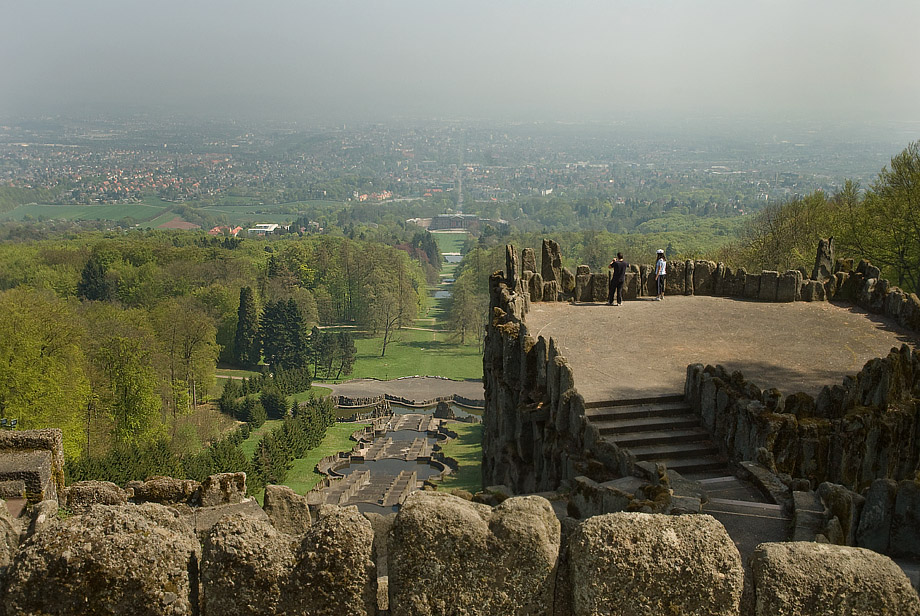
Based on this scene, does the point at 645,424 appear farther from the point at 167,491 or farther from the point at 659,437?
the point at 167,491

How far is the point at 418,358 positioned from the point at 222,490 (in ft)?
260

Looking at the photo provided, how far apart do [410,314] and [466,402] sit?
26.3 m

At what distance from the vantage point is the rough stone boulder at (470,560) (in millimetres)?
4527

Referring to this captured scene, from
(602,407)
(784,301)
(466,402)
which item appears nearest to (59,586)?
(602,407)

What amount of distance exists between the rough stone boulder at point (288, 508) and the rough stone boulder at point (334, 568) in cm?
143

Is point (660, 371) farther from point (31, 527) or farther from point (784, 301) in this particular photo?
point (31, 527)

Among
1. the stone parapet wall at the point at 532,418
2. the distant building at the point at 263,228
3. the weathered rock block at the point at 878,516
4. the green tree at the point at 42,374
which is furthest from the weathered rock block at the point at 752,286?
the distant building at the point at 263,228

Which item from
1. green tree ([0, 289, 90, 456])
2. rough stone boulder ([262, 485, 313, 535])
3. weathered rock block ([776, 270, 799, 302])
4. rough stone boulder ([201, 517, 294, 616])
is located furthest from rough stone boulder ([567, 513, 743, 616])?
green tree ([0, 289, 90, 456])

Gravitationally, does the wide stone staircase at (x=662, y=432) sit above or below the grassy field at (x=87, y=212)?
above

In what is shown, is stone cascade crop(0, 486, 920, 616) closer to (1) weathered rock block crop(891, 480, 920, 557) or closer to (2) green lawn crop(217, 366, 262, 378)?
(1) weathered rock block crop(891, 480, 920, 557)

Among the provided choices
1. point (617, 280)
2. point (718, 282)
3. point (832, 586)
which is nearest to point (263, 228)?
point (718, 282)

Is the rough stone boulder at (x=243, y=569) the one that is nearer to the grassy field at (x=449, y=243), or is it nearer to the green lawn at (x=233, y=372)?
the green lawn at (x=233, y=372)

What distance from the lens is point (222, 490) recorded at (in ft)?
29.1

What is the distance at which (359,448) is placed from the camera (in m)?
57.0
